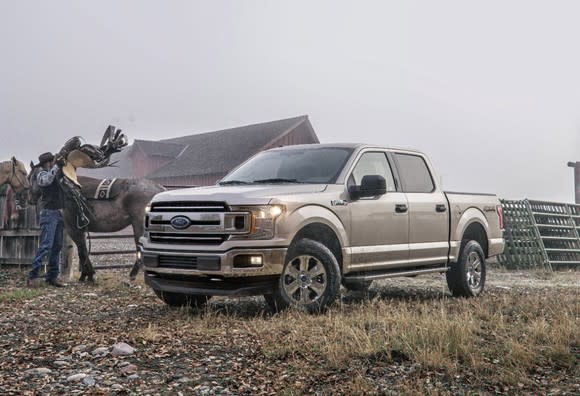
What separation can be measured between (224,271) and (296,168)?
2.01 metres

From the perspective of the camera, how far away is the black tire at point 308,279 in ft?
22.9

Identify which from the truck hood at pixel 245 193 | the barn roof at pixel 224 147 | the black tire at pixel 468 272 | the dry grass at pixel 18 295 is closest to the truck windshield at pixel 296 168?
the truck hood at pixel 245 193

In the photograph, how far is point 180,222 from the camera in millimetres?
7004

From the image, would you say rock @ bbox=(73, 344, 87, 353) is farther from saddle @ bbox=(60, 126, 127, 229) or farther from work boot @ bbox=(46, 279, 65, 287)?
saddle @ bbox=(60, 126, 127, 229)

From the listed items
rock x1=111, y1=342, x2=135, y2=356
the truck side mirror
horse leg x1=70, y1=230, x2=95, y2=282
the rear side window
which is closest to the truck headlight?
the truck side mirror

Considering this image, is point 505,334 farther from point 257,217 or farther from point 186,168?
point 186,168

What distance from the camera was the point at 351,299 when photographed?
9.02m

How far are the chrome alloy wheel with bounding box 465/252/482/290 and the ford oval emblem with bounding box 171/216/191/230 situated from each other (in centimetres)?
471

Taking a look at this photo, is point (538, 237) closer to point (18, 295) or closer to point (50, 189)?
point (50, 189)

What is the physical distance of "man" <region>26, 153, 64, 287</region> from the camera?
10594 millimetres

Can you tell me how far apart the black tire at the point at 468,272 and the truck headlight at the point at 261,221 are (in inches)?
150

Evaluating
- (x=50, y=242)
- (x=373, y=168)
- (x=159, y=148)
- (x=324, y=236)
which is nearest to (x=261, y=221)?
(x=324, y=236)

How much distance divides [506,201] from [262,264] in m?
11.9

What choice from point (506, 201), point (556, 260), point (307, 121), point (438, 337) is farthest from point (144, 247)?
point (307, 121)
